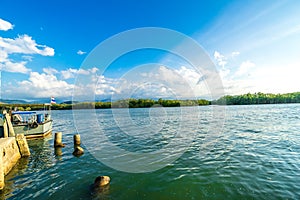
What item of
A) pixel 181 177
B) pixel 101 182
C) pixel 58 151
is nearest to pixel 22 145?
pixel 58 151

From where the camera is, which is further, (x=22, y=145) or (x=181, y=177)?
(x=22, y=145)

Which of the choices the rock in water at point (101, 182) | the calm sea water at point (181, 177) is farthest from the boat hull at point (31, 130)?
the rock in water at point (101, 182)

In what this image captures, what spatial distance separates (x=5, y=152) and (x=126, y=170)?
30.4 ft

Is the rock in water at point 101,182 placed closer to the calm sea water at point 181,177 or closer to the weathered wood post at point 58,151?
the calm sea water at point 181,177

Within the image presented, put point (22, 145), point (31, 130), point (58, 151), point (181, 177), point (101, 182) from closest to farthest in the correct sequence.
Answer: point (101, 182), point (181, 177), point (22, 145), point (58, 151), point (31, 130)

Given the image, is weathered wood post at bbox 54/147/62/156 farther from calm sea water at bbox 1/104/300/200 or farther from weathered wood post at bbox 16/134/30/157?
weathered wood post at bbox 16/134/30/157

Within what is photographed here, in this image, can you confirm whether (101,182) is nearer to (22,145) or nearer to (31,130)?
(22,145)

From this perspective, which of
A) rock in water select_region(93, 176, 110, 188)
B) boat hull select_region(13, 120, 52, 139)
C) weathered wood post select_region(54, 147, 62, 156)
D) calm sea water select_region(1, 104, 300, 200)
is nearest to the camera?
calm sea water select_region(1, 104, 300, 200)

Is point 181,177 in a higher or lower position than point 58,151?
higher

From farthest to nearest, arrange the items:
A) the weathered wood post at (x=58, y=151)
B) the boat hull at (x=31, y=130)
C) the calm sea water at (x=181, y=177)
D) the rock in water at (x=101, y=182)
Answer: the boat hull at (x=31, y=130)
the weathered wood post at (x=58, y=151)
the rock in water at (x=101, y=182)
the calm sea water at (x=181, y=177)

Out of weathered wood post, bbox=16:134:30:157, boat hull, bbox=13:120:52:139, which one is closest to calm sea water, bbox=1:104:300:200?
weathered wood post, bbox=16:134:30:157

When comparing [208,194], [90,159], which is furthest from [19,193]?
[208,194]

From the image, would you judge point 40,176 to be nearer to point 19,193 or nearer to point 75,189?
point 19,193

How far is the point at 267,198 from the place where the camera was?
8.11m
